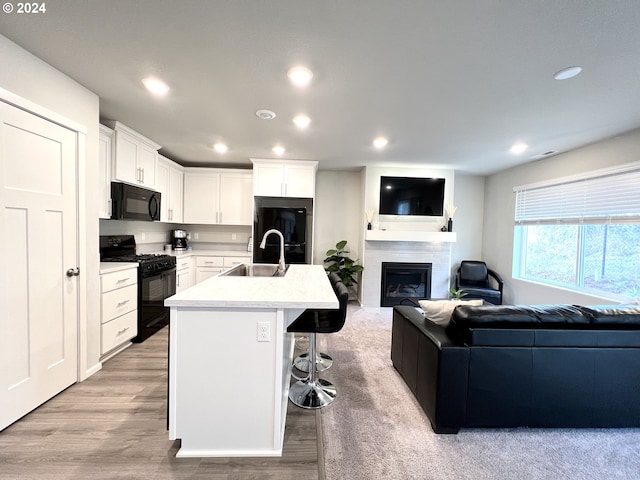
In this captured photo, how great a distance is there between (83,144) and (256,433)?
249cm

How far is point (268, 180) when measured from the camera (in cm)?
437

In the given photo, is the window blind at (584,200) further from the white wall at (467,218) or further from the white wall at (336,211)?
the white wall at (336,211)

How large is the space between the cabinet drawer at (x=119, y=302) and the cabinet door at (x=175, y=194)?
159 cm

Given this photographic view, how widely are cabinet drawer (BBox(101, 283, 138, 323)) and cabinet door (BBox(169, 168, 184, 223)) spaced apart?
1594mm

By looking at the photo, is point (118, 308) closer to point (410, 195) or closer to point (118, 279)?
point (118, 279)

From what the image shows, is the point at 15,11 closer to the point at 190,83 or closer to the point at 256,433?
the point at 190,83

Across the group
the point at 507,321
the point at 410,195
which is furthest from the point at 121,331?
the point at 410,195

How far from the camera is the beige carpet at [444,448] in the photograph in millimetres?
1490

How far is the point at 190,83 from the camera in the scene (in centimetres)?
211

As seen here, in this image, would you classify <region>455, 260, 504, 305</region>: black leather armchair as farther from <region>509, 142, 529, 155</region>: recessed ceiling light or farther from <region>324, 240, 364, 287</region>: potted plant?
<region>509, 142, 529, 155</region>: recessed ceiling light

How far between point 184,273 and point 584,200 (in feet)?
17.9

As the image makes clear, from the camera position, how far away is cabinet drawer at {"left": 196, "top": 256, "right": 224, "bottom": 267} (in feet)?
14.6

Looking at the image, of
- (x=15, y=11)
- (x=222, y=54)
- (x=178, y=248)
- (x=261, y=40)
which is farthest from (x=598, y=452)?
(x=178, y=248)

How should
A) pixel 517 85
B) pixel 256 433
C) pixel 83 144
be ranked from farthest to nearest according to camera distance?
1. pixel 83 144
2. pixel 517 85
3. pixel 256 433
